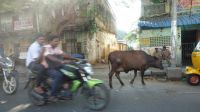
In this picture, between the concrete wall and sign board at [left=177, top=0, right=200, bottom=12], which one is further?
the concrete wall

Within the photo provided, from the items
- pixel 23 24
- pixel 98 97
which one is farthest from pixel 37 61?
pixel 23 24

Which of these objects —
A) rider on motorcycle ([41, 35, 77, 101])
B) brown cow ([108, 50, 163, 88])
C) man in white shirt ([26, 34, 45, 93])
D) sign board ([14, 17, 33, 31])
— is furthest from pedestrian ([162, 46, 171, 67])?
sign board ([14, 17, 33, 31])

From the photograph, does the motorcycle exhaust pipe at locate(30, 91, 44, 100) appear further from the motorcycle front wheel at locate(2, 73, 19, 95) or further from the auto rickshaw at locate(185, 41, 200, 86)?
the auto rickshaw at locate(185, 41, 200, 86)

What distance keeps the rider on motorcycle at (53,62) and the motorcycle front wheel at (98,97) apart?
2.72 feet

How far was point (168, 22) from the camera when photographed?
1953cm

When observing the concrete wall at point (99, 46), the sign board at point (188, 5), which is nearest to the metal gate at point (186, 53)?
the sign board at point (188, 5)

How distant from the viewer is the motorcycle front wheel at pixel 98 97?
763 cm

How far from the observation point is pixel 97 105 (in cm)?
784

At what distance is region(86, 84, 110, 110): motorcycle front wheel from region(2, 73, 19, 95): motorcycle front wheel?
135 inches

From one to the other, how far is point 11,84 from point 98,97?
152 inches

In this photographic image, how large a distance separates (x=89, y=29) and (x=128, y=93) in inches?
580

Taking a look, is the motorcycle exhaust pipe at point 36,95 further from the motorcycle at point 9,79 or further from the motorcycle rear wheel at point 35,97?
the motorcycle at point 9,79

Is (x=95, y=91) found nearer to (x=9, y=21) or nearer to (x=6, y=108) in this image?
(x=6, y=108)

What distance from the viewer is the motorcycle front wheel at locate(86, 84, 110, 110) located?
7.63 metres
